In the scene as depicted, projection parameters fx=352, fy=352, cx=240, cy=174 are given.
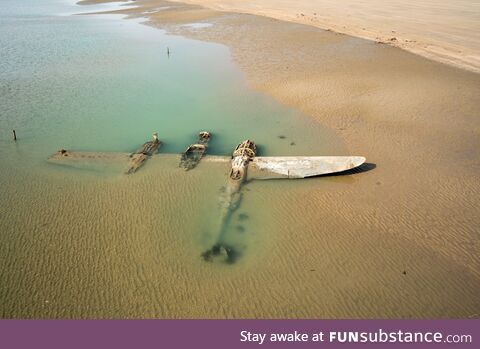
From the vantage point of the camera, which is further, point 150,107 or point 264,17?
point 264,17

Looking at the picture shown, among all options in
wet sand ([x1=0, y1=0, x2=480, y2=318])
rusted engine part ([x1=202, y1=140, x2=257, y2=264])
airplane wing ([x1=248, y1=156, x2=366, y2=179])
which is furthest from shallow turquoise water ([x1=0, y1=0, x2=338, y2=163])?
wet sand ([x1=0, y1=0, x2=480, y2=318])

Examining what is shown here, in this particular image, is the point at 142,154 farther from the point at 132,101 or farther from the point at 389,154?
the point at 389,154

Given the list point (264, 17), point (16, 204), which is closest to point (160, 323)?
point (16, 204)

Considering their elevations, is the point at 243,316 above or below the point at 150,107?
below

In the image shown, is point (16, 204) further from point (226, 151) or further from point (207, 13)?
point (207, 13)

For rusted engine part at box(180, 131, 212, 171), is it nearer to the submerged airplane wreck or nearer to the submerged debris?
the submerged airplane wreck

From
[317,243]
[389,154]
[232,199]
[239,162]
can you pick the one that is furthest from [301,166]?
[389,154]

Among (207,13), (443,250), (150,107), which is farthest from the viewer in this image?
(207,13)
